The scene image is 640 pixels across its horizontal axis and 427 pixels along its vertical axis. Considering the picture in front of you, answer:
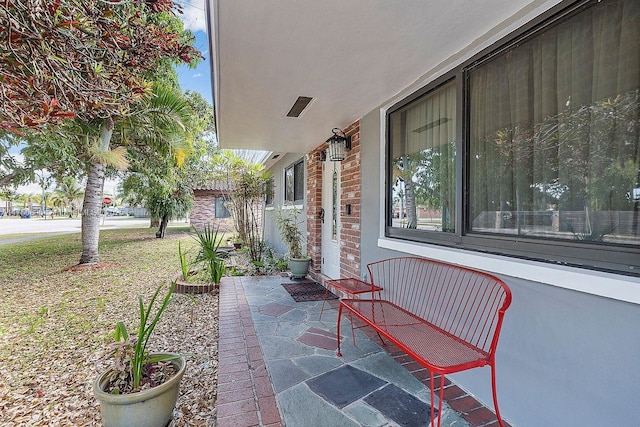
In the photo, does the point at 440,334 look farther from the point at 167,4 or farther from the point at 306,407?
the point at 167,4

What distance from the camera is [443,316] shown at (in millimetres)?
2549

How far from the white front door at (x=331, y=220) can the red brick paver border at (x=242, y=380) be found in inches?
73.8

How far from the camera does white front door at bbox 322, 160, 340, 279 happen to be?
5.12m

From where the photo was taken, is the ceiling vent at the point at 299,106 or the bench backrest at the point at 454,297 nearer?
the bench backrest at the point at 454,297

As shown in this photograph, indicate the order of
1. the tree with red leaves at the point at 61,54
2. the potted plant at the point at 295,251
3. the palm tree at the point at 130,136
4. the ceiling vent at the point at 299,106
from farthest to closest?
1. the palm tree at the point at 130,136
2. the potted plant at the point at 295,251
3. the ceiling vent at the point at 299,106
4. the tree with red leaves at the point at 61,54

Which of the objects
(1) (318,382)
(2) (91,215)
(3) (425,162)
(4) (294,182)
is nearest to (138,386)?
(1) (318,382)

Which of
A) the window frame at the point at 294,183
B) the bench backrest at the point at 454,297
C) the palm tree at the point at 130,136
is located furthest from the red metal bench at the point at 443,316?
the palm tree at the point at 130,136

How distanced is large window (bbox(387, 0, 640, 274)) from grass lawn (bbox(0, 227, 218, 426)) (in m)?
2.40

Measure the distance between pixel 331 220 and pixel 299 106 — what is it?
224cm

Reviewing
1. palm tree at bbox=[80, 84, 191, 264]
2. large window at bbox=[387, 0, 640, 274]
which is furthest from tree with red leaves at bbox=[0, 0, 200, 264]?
palm tree at bbox=[80, 84, 191, 264]

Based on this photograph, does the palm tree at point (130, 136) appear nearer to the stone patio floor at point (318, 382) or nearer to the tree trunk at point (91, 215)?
the tree trunk at point (91, 215)

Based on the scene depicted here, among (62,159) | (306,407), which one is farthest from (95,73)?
(62,159)

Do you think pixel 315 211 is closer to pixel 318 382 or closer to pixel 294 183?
pixel 294 183

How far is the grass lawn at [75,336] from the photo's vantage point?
7.54ft
